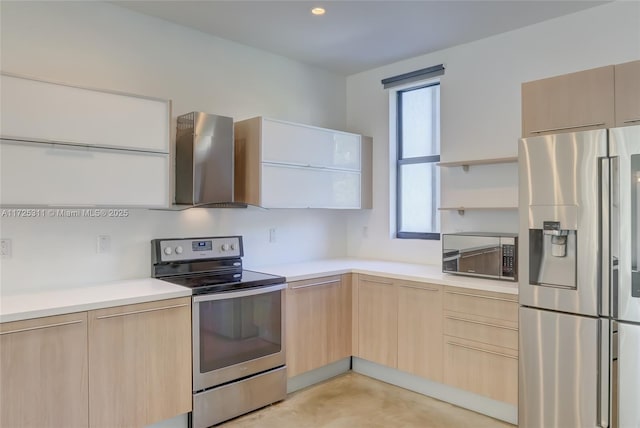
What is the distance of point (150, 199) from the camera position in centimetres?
266

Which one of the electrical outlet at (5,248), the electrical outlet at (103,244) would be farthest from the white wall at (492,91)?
the electrical outlet at (5,248)

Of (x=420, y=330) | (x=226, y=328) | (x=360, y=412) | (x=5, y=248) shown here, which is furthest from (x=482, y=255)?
(x=5, y=248)

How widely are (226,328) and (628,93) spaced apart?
107 inches

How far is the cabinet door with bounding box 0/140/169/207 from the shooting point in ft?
7.22

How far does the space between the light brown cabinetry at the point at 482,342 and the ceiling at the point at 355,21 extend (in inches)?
75.8

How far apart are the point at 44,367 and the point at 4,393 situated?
176 mm

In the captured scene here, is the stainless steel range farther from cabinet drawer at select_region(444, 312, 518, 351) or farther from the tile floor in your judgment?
cabinet drawer at select_region(444, 312, 518, 351)

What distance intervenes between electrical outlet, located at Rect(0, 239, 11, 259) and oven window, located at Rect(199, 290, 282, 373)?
111 centimetres

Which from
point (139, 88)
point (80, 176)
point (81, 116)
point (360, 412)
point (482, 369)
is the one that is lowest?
point (360, 412)

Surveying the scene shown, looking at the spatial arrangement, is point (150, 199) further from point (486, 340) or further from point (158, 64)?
point (486, 340)

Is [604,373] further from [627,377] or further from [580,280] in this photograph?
A: [580,280]

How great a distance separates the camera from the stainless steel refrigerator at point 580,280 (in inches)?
84.1

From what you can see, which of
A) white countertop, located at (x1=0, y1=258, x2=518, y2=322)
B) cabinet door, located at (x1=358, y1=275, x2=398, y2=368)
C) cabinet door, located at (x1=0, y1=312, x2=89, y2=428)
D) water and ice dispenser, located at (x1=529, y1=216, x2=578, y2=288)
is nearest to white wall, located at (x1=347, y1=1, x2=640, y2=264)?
white countertop, located at (x1=0, y1=258, x2=518, y2=322)

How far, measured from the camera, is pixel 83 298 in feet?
7.47
